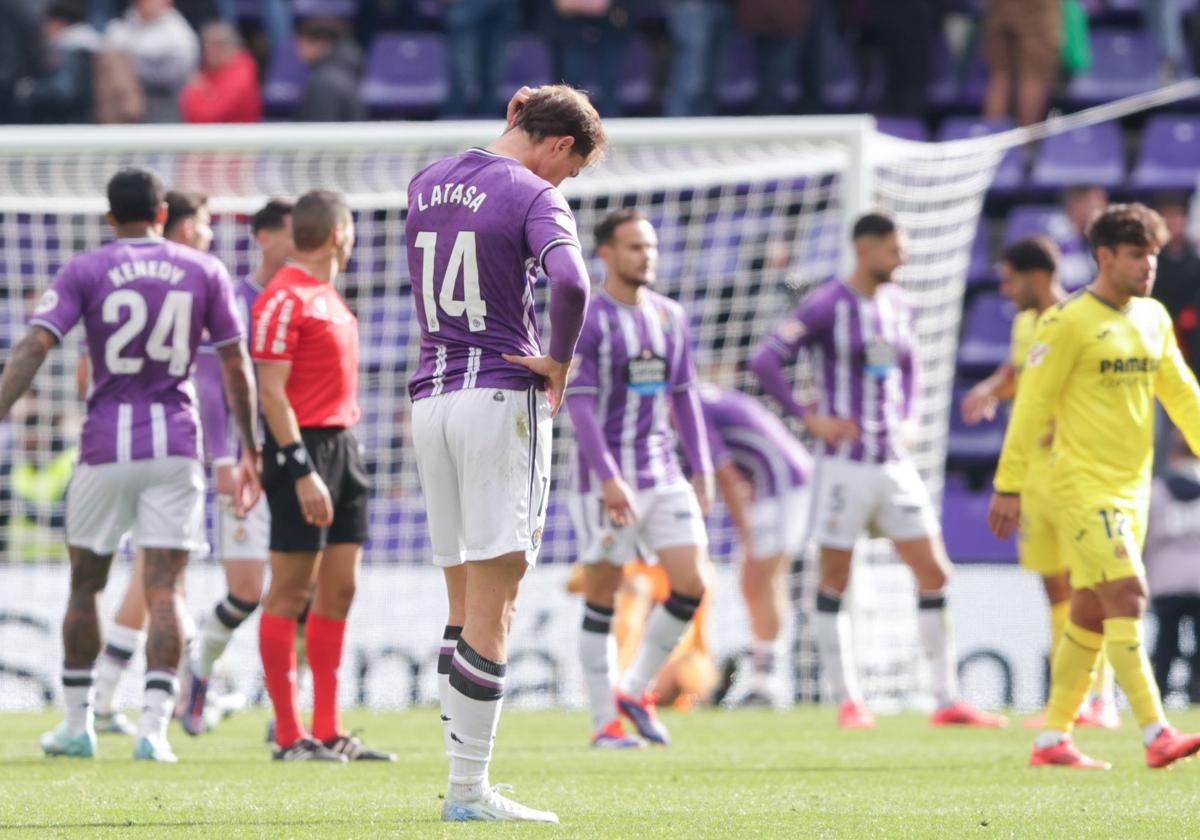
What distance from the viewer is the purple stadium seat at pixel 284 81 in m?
17.9

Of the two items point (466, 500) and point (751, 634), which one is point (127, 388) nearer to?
point (466, 500)

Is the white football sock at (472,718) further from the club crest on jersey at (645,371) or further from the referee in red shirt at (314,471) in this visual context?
the club crest on jersey at (645,371)

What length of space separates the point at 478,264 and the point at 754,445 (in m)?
6.68

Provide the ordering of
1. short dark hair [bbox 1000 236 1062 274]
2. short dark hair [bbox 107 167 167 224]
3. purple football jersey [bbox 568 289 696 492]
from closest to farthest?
short dark hair [bbox 107 167 167 224] < purple football jersey [bbox 568 289 696 492] < short dark hair [bbox 1000 236 1062 274]

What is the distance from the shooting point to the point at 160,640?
7875mm

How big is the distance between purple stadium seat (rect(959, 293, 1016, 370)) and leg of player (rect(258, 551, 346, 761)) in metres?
9.26

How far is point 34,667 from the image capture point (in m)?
11.9

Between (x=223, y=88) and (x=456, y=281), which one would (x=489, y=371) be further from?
(x=223, y=88)

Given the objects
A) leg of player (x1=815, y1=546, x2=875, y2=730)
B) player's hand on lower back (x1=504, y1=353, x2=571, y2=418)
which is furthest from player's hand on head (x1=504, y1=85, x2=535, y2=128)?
leg of player (x1=815, y1=546, x2=875, y2=730)

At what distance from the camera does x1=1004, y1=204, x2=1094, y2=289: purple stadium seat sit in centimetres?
1589

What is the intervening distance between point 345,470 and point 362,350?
5.34 metres

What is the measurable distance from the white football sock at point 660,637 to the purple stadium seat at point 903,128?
8702 millimetres

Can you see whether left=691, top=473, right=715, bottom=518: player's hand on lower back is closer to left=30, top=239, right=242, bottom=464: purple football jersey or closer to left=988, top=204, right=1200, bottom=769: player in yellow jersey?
left=988, top=204, right=1200, bottom=769: player in yellow jersey

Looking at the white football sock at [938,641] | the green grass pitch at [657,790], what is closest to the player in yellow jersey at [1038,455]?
the green grass pitch at [657,790]
